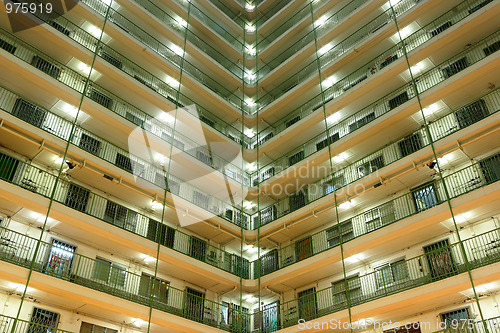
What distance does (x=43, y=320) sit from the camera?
12500 millimetres

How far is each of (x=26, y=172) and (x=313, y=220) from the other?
1114 centimetres

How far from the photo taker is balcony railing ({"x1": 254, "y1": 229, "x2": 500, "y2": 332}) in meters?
12.6

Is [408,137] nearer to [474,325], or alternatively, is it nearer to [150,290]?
[474,325]

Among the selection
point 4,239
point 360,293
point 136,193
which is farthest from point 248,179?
point 4,239

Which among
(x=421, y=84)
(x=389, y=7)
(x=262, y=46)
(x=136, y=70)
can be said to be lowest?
(x=421, y=84)

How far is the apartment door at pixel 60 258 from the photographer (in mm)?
13227

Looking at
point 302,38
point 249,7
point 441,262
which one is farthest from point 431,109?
point 249,7

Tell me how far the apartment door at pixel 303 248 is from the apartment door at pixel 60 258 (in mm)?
9195

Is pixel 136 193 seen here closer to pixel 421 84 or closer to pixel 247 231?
pixel 247 231

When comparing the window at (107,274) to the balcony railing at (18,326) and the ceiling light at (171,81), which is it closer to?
the balcony railing at (18,326)

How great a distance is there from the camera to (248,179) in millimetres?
21891

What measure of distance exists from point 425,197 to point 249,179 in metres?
9.36

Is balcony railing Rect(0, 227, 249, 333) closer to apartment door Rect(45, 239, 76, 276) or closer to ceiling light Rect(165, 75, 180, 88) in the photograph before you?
apartment door Rect(45, 239, 76, 276)

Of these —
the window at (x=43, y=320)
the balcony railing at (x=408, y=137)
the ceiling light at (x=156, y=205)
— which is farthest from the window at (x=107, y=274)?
the balcony railing at (x=408, y=137)
